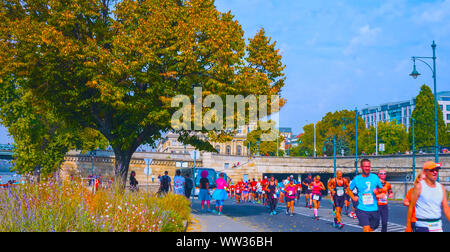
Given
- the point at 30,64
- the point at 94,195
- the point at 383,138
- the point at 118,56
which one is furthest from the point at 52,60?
the point at 383,138

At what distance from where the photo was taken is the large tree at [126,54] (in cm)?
1825

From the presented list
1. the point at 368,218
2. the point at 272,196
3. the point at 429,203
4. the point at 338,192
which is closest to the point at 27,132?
the point at 272,196

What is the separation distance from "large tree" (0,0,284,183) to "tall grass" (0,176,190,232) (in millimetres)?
6211

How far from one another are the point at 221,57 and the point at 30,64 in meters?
7.47

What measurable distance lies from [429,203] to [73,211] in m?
6.40

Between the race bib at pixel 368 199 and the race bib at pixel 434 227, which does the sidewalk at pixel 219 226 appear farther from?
the race bib at pixel 434 227

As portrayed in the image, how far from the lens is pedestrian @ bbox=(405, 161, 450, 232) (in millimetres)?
6906

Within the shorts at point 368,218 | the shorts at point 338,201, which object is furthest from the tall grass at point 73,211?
the shorts at point 338,201

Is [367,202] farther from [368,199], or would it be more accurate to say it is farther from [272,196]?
[272,196]

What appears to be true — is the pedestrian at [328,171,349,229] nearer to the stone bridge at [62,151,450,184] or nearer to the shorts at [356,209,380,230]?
the shorts at [356,209,380,230]

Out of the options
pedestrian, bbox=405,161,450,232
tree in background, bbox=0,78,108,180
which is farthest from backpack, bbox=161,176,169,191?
tree in background, bbox=0,78,108,180

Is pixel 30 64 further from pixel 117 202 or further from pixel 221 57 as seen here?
pixel 117 202

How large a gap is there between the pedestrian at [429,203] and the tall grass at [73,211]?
5.20 m
